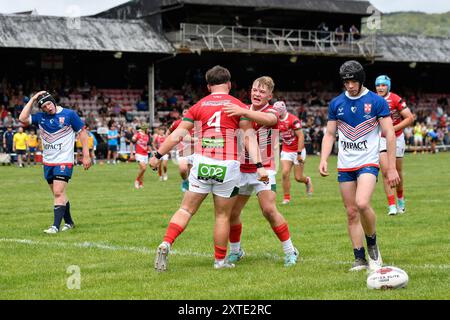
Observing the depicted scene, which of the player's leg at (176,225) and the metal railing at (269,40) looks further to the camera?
the metal railing at (269,40)

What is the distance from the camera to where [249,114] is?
30.2ft

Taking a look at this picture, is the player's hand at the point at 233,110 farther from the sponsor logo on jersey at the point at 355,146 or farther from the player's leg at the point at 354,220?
the player's leg at the point at 354,220

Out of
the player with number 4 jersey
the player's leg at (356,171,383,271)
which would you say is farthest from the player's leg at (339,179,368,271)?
the player with number 4 jersey

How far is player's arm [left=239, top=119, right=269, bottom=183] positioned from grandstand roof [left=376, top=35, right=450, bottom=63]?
1761 inches

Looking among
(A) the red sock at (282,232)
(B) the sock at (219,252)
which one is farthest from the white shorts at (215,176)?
(A) the red sock at (282,232)

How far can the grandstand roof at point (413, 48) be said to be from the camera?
5478 cm

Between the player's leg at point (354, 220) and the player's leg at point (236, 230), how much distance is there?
50.6 inches

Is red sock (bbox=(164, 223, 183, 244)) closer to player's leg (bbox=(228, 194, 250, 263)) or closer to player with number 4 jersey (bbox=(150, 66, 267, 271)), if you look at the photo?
player with number 4 jersey (bbox=(150, 66, 267, 271))

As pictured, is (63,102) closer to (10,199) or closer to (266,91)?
(10,199)

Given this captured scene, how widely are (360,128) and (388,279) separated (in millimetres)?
1930

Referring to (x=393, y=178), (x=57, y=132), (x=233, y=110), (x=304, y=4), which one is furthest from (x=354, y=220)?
(x=304, y=4)

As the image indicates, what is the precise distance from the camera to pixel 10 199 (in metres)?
19.9

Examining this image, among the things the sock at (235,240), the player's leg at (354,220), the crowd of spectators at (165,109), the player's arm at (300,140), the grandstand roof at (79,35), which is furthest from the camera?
the grandstand roof at (79,35)
